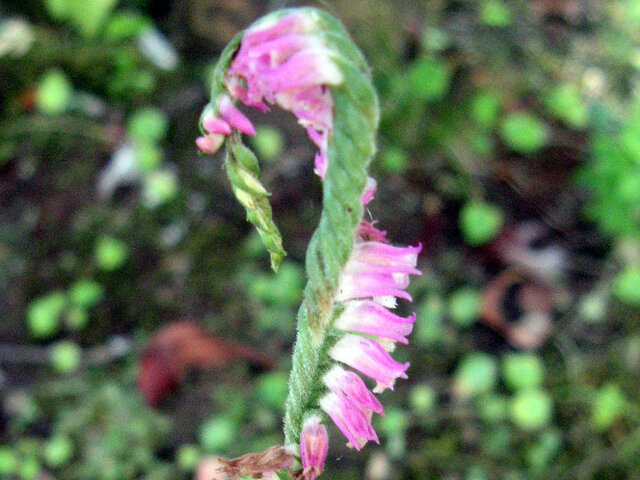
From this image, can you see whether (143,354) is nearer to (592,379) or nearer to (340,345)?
(592,379)

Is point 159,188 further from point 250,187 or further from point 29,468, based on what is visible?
point 250,187

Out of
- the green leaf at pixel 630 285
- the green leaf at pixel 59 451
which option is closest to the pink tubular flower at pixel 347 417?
the green leaf at pixel 630 285

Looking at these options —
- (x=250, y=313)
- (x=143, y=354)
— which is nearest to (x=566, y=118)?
(x=250, y=313)

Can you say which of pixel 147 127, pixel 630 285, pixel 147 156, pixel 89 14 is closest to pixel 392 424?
pixel 630 285

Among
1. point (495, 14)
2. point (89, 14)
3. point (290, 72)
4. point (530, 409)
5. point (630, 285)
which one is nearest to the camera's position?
point (290, 72)

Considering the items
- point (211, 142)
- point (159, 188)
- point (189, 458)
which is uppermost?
point (211, 142)

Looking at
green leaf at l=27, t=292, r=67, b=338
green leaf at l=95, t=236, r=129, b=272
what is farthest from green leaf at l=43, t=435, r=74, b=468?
green leaf at l=95, t=236, r=129, b=272
